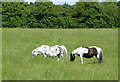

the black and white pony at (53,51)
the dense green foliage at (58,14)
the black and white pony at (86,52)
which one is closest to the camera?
the black and white pony at (86,52)

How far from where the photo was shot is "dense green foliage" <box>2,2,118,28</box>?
3719 centimetres

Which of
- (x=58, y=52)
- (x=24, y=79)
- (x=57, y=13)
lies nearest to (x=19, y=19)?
(x=57, y=13)

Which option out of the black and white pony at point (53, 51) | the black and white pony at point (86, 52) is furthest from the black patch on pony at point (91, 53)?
the black and white pony at point (53, 51)

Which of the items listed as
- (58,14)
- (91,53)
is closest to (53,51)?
(91,53)

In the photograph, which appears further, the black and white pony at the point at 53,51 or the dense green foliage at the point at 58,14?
the dense green foliage at the point at 58,14

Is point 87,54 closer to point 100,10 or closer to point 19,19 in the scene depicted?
point 19,19

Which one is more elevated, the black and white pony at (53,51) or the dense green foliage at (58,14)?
the dense green foliage at (58,14)

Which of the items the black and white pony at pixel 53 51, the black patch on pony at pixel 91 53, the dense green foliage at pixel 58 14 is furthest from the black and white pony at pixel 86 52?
the dense green foliage at pixel 58 14

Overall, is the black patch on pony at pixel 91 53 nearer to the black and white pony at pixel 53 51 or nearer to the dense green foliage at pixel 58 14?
the black and white pony at pixel 53 51

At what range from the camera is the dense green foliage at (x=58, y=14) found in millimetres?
37188

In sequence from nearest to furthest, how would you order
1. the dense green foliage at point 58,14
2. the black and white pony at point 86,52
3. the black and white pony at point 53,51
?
the black and white pony at point 86,52
the black and white pony at point 53,51
the dense green foliage at point 58,14

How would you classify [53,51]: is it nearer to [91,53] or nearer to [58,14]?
[91,53]

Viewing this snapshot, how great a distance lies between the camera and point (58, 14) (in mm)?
33500

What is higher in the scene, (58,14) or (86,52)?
(58,14)
